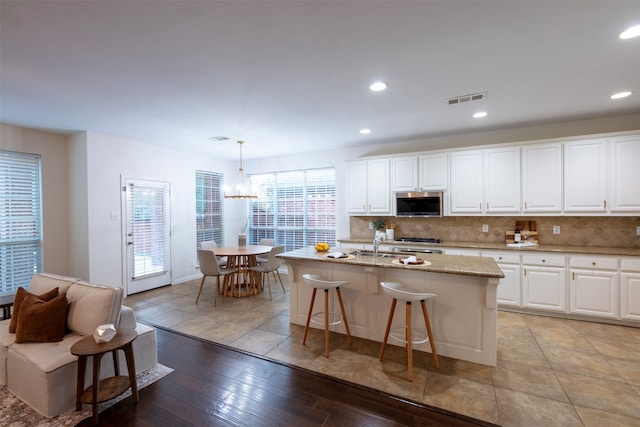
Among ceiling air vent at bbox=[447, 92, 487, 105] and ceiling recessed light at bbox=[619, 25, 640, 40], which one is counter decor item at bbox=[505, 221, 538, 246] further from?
ceiling recessed light at bbox=[619, 25, 640, 40]

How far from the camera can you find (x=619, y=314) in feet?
11.4

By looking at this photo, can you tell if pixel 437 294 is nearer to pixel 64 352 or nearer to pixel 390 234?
pixel 390 234

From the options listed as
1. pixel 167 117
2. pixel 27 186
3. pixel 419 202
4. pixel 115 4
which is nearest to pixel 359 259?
pixel 419 202

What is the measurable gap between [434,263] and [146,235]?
4.93 meters

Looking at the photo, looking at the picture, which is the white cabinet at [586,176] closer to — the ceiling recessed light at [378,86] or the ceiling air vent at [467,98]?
the ceiling air vent at [467,98]

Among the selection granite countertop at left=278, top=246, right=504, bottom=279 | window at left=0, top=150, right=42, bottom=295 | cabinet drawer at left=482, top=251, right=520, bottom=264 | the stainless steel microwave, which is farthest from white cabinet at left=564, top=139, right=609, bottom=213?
window at left=0, top=150, right=42, bottom=295

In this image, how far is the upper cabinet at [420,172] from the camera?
15.2 ft

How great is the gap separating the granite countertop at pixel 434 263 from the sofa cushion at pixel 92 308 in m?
1.75

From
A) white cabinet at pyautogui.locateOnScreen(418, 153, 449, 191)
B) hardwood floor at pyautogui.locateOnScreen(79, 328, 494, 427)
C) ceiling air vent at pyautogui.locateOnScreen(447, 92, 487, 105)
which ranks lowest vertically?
hardwood floor at pyautogui.locateOnScreen(79, 328, 494, 427)

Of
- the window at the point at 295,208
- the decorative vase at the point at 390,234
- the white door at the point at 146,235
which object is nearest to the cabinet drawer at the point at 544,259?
the decorative vase at the point at 390,234

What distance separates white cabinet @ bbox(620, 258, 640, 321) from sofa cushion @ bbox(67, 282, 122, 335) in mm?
5497

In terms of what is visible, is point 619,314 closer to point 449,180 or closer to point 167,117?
point 449,180

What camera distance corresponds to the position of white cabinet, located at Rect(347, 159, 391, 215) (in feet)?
16.6

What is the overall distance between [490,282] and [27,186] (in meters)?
6.29
